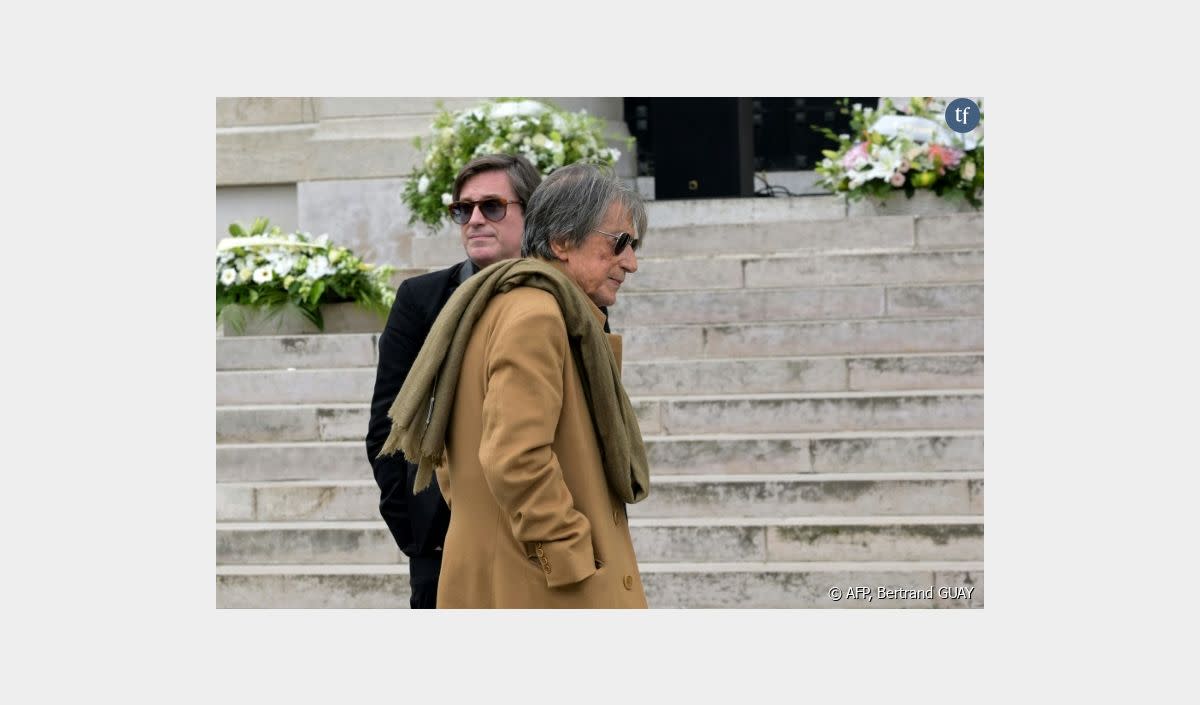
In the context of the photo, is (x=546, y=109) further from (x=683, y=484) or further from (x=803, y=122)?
(x=803, y=122)

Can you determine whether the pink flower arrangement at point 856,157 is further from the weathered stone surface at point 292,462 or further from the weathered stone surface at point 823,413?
the weathered stone surface at point 292,462

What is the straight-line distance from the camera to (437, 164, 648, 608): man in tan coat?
3.40 m

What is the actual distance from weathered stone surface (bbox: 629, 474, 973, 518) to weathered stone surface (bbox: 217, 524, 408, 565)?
1.19 m

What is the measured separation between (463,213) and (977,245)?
5.33 metres

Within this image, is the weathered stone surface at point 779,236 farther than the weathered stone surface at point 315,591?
Yes

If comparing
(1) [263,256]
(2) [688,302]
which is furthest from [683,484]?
(1) [263,256]

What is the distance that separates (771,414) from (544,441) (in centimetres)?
435

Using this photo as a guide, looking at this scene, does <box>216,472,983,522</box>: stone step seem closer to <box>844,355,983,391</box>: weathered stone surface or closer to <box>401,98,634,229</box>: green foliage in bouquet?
<box>844,355,983,391</box>: weathered stone surface

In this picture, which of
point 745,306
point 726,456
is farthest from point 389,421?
point 745,306

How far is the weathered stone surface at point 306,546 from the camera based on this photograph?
712 centimetres

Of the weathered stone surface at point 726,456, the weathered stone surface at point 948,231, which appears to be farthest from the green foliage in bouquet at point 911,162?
the weathered stone surface at point 726,456

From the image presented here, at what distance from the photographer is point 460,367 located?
11.8 feet

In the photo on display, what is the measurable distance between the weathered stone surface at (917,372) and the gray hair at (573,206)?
14.2 feet

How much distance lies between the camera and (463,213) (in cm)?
452
